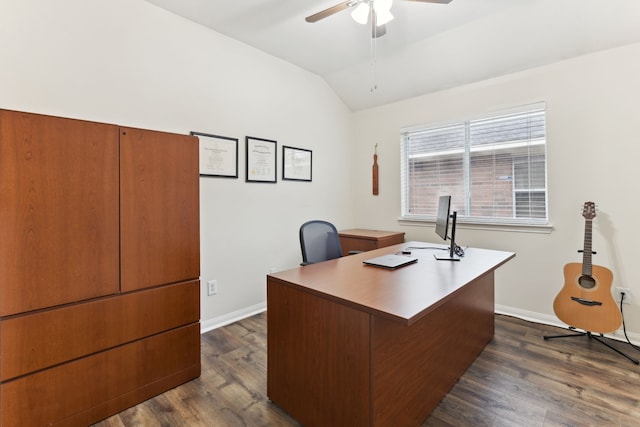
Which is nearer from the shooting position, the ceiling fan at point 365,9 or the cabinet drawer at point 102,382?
the cabinet drawer at point 102,382

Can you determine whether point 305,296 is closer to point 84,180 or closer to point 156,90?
point 84,180

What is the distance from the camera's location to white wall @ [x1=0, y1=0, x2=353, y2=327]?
79.0 inches

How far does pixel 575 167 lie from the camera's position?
2.73 m

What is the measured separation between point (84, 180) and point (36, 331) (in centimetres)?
78

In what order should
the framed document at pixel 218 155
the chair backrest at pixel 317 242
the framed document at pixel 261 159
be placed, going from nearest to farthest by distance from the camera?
the chair backrest at pixel 317 242 → the framed document at pixel 218 155 → the framed document at pixel 261 159

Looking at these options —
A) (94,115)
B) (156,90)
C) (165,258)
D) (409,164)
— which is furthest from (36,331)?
(409,164)

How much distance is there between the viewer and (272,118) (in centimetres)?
340

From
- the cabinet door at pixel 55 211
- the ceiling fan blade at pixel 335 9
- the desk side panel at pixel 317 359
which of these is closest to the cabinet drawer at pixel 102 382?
the cabinet door at pixel 55 211

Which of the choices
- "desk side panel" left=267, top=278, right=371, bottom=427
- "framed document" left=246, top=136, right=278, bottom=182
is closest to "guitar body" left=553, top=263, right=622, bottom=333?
"desk side panel" left=267, top=278, right=371, bottom=427

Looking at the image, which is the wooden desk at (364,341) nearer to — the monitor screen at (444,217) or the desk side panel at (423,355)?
the desk side panel at (423,355)

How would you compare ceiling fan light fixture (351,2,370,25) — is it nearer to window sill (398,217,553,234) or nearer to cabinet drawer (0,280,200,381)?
cabinet drawer (0,280,200,381)

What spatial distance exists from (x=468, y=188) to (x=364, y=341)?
2725 millimetres

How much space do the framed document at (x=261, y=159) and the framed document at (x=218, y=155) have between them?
0.17m

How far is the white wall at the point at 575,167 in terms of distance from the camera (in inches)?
98.5
